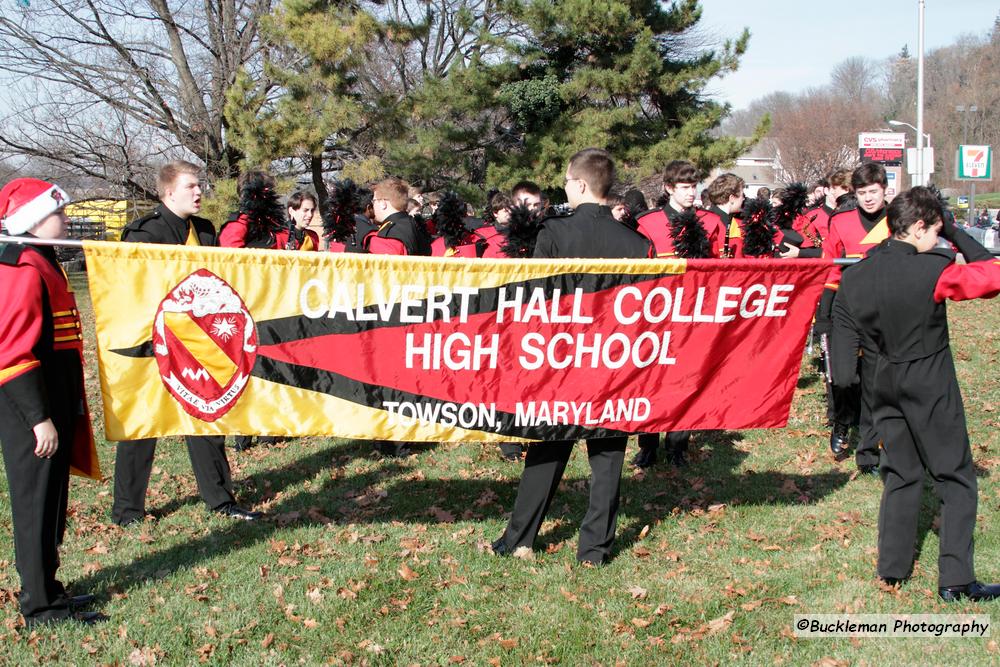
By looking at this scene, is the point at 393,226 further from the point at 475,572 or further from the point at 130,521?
the point at 475,572

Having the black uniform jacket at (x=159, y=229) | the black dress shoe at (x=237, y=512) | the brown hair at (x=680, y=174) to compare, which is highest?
the brown hair at (x=680, y=174)

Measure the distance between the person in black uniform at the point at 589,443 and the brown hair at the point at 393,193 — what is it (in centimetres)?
264

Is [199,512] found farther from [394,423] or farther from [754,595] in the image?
[754,595]

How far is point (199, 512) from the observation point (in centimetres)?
648

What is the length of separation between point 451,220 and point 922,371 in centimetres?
546

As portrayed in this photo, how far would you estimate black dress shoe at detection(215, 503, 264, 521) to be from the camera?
6.35m

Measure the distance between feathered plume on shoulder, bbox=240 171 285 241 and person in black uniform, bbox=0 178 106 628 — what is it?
2.66 meters

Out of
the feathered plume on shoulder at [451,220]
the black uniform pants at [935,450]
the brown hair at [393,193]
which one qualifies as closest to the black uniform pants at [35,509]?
the brown hair at [393,193]

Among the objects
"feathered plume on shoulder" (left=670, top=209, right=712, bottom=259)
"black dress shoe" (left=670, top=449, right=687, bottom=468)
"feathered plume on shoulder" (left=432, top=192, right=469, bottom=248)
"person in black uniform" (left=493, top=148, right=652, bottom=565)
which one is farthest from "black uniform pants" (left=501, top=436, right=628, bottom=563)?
"feathered plume on shoulder" (left=432, top=192, right=469, bottom=248)

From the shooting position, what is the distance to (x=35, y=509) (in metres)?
4.45

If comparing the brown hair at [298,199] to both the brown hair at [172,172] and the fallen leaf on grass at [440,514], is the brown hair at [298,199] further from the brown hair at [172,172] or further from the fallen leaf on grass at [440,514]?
the fallen leaf on grass at [440,514]

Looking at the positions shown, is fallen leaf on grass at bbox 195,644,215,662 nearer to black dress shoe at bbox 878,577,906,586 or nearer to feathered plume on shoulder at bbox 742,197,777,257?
black dress shoe at bbox 878,577,906,586

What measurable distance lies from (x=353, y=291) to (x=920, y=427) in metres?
3.23

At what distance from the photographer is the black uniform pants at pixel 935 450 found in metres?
4.69
